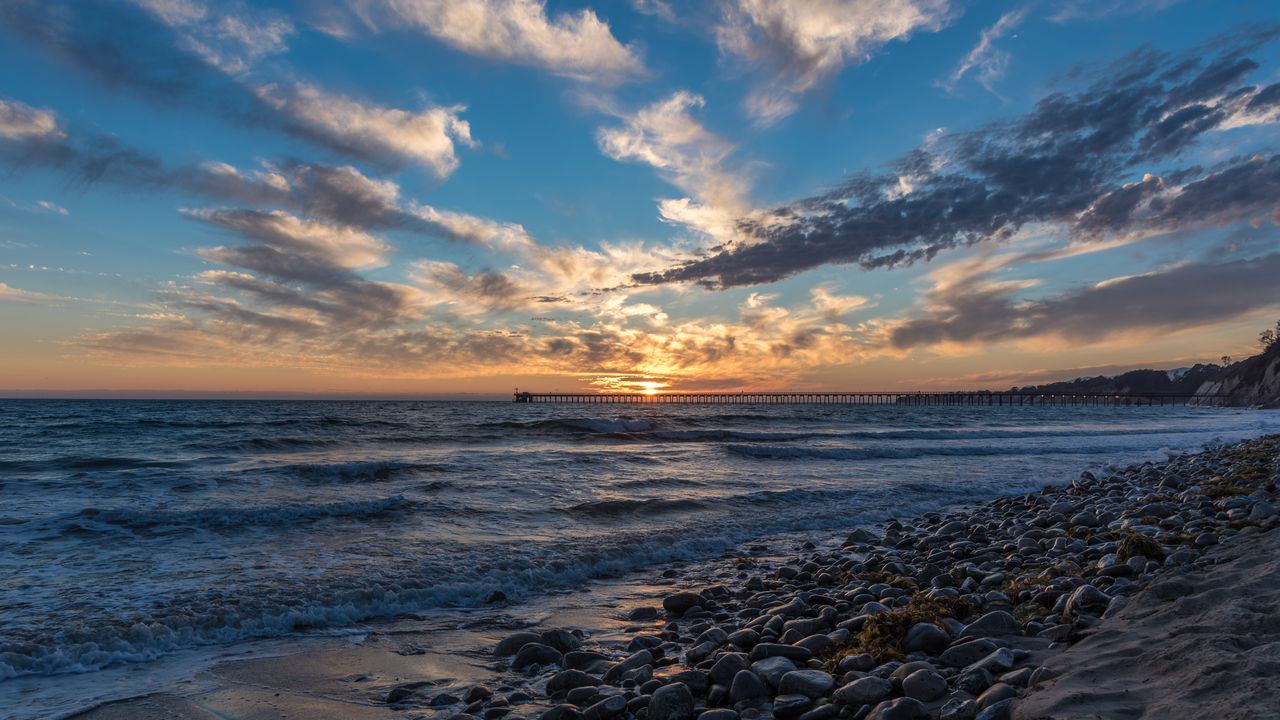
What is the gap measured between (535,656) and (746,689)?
1.98m

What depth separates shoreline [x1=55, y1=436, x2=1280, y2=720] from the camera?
13.4 feet

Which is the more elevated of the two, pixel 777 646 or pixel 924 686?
pixel 924 686

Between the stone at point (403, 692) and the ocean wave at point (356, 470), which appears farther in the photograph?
the ocean wave at point (356, 470)

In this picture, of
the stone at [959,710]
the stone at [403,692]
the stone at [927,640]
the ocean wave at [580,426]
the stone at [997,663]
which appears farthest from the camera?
the ocean wave at [580,426]

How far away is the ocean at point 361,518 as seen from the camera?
6480mm

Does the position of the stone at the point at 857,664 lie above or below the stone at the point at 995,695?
below

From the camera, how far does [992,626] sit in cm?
486

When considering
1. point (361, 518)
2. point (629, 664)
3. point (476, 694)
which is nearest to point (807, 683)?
point (629, 664)

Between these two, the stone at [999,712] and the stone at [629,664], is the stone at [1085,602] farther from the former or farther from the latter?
the stone at [629,664]

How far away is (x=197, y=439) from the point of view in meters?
28.0

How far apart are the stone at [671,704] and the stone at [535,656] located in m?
1.47

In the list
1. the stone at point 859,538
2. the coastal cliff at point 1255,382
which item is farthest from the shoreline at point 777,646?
the coastal cliff at point 1255,382

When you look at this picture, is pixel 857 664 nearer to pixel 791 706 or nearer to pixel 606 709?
pixel 791 706

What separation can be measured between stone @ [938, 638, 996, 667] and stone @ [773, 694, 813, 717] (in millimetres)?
1065
